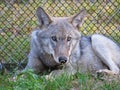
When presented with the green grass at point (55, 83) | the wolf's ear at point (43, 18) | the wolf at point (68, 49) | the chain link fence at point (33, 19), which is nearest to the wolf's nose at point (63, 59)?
the wolf at point (68, 49)

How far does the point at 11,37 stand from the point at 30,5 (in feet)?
2.26

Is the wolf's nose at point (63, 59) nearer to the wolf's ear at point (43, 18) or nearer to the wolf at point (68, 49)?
the wolf at point (68, 49)

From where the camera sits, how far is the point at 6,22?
8.09 metres

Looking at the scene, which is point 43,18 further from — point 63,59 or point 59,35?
point 63,59

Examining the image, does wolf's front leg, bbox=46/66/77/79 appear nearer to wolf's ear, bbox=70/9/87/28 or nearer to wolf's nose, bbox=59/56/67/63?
wolf's nose, bbox=59/56/67/63

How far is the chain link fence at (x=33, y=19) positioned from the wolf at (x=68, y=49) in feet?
2.79

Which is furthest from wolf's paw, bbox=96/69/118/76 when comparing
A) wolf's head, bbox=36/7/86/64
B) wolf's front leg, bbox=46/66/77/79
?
wolf's head, bbox=36/7/86/64

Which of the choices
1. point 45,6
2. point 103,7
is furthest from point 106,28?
point 45,6

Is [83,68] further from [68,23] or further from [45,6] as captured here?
[45,6]

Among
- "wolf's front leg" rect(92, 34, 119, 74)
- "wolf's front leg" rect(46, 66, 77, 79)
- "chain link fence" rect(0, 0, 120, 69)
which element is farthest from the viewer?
"chain link fence" rect(0, 0, 120, 69)

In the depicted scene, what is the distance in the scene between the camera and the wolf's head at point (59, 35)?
20.0 ft

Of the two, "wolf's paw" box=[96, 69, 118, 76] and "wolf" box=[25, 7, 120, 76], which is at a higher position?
"wolf" box=[25, 7, 120, 76]

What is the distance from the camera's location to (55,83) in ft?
17.8

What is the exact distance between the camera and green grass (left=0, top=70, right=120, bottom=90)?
5.17m
